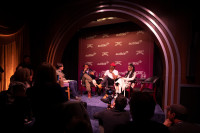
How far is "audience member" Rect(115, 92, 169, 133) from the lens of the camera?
2.67 feet

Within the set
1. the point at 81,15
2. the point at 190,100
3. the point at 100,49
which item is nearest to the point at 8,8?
the point at 81,15

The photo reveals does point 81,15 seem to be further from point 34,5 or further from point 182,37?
point 182,37

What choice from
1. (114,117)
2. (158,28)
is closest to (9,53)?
(114,117)

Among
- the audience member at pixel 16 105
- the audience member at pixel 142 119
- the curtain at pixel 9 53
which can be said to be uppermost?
the curtain at pixel 9 53

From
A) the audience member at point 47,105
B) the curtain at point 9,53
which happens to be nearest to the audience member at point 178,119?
the audience member at point 47,105

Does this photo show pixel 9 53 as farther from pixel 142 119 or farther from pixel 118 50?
pixel 142 119

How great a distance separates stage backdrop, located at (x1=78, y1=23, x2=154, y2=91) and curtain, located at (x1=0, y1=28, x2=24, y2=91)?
3584 mm

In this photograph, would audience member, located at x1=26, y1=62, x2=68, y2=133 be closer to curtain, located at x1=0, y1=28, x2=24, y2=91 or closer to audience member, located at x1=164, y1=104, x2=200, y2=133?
audience member, located at x1=164, y1=104, x2=200, y2=133

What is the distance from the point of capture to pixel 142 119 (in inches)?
34.6

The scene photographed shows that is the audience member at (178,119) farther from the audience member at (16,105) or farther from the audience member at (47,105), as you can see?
the audience member at (16,105)

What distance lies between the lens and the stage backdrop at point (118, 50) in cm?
587

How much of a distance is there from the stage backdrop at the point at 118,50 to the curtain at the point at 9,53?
3.58 meters

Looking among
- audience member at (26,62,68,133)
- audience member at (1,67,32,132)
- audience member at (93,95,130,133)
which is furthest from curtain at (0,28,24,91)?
audience member at (93,95,130,133)

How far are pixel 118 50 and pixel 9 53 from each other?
14.4 ft
